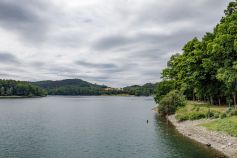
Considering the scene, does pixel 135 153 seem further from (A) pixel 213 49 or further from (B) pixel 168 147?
(A) pixel 213 49

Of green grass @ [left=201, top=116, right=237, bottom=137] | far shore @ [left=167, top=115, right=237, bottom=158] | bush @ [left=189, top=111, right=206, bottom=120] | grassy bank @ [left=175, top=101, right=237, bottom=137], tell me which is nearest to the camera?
far shore @ [left=167, top=115, right=237, bottom=158]

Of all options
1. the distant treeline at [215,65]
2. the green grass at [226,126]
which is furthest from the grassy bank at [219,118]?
the distant treeline at [215,65]

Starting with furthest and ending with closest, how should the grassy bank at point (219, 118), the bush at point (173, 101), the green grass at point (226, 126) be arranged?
the bush at point (173, 101), the grassy bank at point (219, 118), the green grass at point (226, 126)

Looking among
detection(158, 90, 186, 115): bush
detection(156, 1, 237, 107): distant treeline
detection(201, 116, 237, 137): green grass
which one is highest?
detection(156, 1, 237, 107): distant treeline

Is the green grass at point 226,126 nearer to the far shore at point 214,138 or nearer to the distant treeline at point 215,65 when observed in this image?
the far shore at point 214,138

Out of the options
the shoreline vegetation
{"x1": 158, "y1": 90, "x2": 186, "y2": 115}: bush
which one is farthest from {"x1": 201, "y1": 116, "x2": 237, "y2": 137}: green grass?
{"x1": 158, "y1": 90, "x2": 186, "y2": 115}: bush

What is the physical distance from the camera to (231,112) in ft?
156

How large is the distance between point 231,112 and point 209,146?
1251 centimetres

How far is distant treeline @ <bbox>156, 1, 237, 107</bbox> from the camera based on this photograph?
158 feet

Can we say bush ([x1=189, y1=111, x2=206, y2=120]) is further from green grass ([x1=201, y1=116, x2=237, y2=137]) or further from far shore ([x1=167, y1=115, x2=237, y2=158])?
green grass ([x1=201, y1=116, x2=237, y2=137])

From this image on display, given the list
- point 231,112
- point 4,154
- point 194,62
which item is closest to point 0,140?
point 4,154

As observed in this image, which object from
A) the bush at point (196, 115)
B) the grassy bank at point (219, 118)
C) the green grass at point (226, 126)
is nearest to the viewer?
the green grass at point (226, 126)

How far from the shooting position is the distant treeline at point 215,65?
158 ft

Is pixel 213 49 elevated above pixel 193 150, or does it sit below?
above
